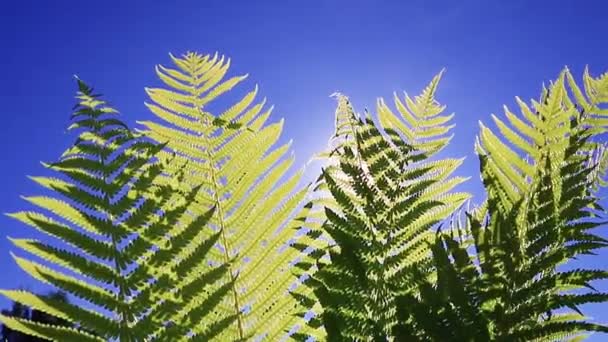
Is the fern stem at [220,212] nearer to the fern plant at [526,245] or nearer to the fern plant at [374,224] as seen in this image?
the fern plant at [374,224]

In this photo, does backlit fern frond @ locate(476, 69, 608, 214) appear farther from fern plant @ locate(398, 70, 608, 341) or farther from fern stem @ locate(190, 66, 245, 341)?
fern stem @ locate(190, 66, 245, 341)

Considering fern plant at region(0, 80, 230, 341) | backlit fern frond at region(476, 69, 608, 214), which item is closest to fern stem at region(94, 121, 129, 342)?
fern plant at region(0, 80, 230, 341)

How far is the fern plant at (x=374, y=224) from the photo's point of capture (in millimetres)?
821

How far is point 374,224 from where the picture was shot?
96cm

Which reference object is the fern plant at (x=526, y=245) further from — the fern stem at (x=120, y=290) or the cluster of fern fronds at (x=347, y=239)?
the fern stem at (x=120, y=290)

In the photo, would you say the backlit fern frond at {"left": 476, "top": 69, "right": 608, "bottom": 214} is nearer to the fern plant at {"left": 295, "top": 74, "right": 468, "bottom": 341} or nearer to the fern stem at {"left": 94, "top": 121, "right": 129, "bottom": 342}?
the fern plant at {"left": 295, "top": 74, "right": 468, "bottom": 341}

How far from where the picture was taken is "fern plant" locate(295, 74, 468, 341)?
0.82 meters

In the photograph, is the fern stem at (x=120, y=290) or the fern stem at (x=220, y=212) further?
the fern stem at (x=220, y=212)

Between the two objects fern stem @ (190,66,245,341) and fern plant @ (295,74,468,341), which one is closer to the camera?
fern plant @ (295,74,468,341)

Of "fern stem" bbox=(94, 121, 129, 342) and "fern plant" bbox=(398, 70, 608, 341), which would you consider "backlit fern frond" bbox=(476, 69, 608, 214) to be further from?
"fern stem" bbox=(94, 121, 129, 342)

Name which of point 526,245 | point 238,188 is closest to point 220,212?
point 238,188

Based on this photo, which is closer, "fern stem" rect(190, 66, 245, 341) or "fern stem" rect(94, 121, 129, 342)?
"fern stem" rect(94, 121, 129, 342)

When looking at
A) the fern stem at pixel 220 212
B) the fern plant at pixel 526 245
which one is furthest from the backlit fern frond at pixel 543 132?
the fern stem at pixel 220 212

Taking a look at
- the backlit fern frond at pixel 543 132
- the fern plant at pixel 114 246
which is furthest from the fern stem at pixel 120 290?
the backlit fern frond at pixel 543 132
